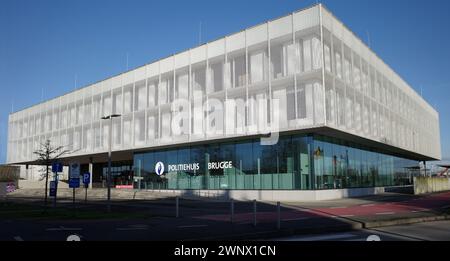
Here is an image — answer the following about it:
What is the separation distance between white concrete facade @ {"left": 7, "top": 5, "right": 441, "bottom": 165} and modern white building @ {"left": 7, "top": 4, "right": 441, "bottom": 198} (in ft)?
0.34

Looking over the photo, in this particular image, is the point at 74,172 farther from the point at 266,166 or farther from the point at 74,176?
the point at 266,166

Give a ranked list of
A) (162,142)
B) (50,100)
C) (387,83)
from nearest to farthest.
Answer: (162,142) → (387,83) → (50,100)

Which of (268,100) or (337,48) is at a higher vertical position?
(337,48)

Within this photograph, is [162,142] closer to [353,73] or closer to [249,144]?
[249,144]

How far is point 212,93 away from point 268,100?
643 centimetres

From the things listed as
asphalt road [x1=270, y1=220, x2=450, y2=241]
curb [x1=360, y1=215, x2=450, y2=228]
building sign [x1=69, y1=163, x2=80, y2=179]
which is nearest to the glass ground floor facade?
curb [x1=360, y1=215, x2=450, y2=228]

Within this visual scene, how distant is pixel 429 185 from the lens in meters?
49.2

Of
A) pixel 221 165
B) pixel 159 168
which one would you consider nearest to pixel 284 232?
pixel 221 165

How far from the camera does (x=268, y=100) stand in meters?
37.1

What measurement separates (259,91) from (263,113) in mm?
2051

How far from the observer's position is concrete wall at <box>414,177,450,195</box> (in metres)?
44.8

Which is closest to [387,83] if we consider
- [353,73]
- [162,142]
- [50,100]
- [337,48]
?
[353,73]

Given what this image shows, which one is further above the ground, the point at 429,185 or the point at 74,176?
the point at 74,176

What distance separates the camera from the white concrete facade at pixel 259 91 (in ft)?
115
